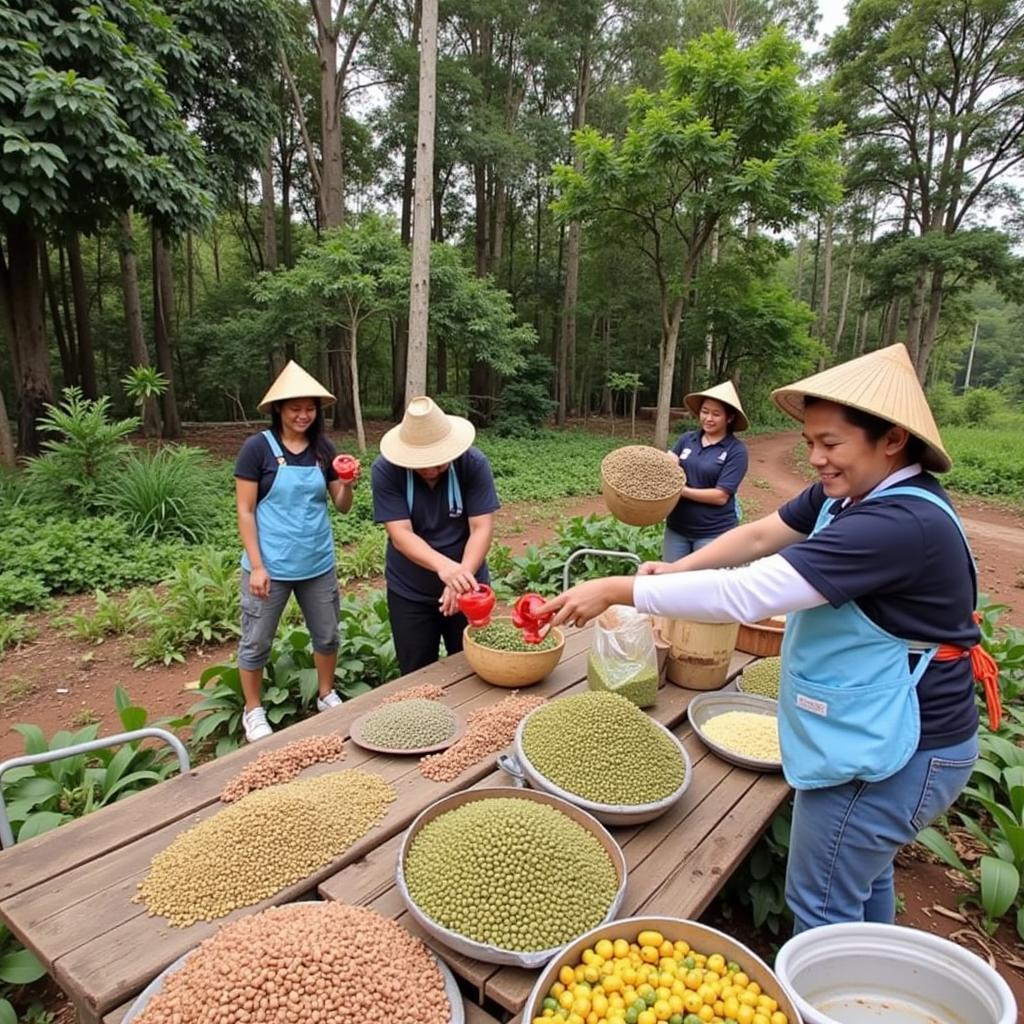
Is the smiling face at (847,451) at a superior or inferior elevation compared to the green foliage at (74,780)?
superior

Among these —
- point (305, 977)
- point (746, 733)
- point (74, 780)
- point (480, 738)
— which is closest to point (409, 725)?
point (480, 738)

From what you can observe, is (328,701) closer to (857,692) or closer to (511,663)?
(511,663)

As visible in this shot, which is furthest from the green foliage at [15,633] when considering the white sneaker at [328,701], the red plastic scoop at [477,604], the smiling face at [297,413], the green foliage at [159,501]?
the red plastic scoop at [477,604]

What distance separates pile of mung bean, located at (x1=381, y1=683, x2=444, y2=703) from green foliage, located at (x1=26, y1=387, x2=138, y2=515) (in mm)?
6241

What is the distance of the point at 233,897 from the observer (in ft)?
4.89

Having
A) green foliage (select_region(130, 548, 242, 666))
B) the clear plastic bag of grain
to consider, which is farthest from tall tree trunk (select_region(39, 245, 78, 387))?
the clear plastic bag of grain

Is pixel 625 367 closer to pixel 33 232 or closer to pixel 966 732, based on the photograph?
pixel 33 232

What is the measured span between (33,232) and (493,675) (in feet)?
35.0

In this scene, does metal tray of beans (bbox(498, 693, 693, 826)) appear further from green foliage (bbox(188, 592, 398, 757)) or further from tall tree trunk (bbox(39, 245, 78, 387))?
tall tree trunk (bbox(39, 245, 78, 387))

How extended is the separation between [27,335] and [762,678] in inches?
447

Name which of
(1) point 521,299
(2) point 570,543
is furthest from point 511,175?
(2) point 570,543

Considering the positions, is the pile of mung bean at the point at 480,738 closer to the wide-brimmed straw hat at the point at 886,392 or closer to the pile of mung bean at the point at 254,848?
the pile of mung bean at the point at 254,848

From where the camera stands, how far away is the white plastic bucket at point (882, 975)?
130 centimetres

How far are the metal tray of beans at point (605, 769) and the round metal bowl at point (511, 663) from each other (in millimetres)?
468
